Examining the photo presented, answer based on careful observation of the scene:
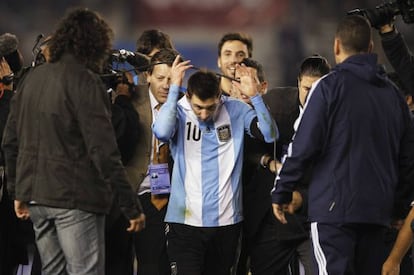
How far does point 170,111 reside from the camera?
6.49m

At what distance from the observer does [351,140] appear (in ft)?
18.6

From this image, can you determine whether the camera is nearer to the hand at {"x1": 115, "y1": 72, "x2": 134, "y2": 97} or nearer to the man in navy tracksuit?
the man in navy tracksuit

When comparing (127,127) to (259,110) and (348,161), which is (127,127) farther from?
(348,161)

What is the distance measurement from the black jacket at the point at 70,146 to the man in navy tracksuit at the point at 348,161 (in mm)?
782

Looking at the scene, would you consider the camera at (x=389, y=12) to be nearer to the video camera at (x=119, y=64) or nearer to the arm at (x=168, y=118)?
the arm at (x=168, y=118)

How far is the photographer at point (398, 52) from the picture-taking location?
20.2ft

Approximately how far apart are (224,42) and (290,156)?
2.48 m

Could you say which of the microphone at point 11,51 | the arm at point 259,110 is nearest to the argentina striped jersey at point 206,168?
the arm at point 259,110

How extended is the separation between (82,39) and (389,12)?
149 cm

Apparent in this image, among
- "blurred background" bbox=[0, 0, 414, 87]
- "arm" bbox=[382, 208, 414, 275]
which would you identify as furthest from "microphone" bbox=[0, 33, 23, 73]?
"blurred background" bbox=[0, 0, 414, 87]

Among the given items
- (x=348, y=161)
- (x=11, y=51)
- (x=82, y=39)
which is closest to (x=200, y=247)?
(x=348, y=161)

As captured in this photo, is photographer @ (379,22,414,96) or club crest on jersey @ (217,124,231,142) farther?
club crest on jersey @ (217,124,231,142)

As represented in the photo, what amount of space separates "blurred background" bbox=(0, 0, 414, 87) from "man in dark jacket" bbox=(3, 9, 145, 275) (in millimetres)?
6089

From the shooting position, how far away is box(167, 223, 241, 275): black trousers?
6574mm
